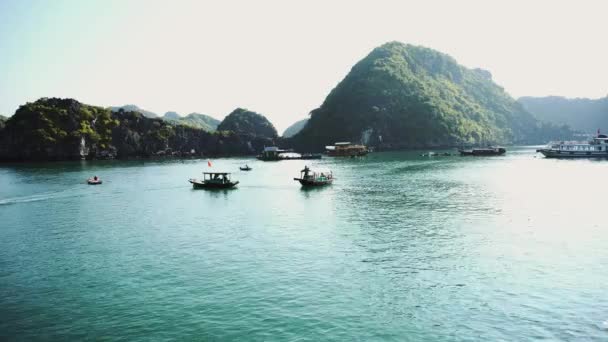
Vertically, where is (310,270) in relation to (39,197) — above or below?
below

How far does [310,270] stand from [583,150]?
6105 inches

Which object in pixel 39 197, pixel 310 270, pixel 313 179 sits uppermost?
pixel 313 179

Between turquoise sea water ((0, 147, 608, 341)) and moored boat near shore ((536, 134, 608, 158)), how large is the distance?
101 m

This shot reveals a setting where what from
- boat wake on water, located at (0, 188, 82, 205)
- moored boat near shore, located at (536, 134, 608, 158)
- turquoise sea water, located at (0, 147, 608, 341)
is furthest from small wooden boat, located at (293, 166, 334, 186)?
moored boat near shore, located at (536, 134, 608, 158)

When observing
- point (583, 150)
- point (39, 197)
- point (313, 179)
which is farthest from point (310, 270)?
point (583, 150)

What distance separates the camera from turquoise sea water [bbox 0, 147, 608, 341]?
2330 cm

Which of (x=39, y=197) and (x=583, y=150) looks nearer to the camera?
(x=39, y=197)

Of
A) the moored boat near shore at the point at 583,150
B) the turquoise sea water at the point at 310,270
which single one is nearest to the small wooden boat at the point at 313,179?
the turquoise sea water at the point at 310,270

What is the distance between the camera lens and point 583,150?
14875 centimetres

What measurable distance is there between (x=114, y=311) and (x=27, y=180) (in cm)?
10003

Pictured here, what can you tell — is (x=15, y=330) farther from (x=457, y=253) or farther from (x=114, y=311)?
(x=457, y=253)

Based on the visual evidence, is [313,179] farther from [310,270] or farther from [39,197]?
[310,270]

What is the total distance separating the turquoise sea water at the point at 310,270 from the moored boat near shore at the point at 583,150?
101347 mm

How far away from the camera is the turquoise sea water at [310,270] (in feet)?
76.4
